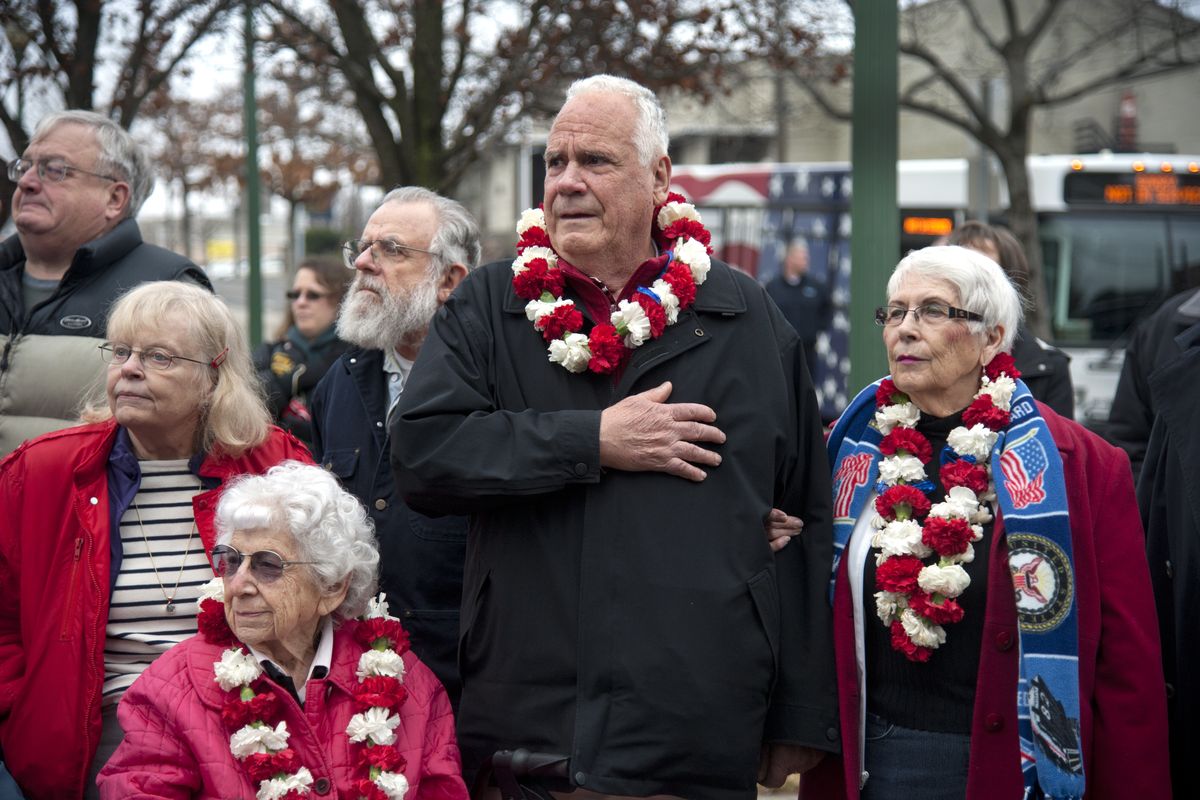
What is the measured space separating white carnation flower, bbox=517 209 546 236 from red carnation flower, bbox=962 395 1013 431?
48.7 inches

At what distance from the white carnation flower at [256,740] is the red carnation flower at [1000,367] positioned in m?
2.04

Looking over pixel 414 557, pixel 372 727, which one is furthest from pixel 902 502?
pixel 372 727

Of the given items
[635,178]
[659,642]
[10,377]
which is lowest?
[659,642]

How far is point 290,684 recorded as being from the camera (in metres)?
3.57

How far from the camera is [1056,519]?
11.7ft

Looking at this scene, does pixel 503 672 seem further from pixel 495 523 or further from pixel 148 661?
pixel 148 661

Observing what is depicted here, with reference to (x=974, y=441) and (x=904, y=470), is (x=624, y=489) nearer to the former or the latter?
(x=904, y=470)

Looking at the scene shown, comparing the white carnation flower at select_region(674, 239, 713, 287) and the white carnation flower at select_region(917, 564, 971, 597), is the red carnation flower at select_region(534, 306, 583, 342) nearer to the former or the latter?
the white carnation flower at select_region(674, 239, 713, 287)

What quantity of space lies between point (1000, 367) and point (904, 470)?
378 millimetres

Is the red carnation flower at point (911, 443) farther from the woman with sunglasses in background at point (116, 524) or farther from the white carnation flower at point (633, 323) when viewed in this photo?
the woman with sunglasses in background at point (116, 524)

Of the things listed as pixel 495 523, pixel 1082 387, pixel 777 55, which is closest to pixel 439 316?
pixel 495 523

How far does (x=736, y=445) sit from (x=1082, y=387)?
9.49 metres

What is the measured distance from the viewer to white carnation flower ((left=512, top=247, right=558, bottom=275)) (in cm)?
364

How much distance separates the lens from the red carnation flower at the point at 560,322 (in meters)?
3.52
